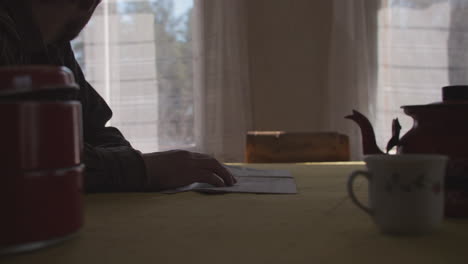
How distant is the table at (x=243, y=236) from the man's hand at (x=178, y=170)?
13 cm

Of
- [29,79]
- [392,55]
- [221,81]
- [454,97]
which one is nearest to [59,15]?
[29,79]

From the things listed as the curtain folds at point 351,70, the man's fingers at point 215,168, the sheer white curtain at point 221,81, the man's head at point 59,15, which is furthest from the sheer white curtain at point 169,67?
the man's fingers at point 215,168

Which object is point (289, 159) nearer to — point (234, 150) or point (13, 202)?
point (234, 150)

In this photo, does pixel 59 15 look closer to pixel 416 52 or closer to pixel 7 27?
pixel 7 27

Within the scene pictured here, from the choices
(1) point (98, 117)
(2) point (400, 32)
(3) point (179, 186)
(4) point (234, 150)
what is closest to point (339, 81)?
(2) point (400, 32)

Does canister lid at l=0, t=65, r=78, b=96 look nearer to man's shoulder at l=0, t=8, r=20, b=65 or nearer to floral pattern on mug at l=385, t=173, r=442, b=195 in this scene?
floral pattern on mug at l=385, t=173, r=442, b=195

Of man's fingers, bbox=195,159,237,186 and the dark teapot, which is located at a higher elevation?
the dark teapot

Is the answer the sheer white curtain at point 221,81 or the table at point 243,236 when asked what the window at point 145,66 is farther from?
the table at point 243,236

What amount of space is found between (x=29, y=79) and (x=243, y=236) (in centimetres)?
25

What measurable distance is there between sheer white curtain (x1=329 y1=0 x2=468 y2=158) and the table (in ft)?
7.07

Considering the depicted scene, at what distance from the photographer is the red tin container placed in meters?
0.39

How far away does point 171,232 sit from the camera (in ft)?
1.63

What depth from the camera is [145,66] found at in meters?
2.90

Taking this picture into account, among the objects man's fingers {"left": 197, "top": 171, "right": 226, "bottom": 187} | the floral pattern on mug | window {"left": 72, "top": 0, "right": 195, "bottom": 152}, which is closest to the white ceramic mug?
the floral pattern on mug
